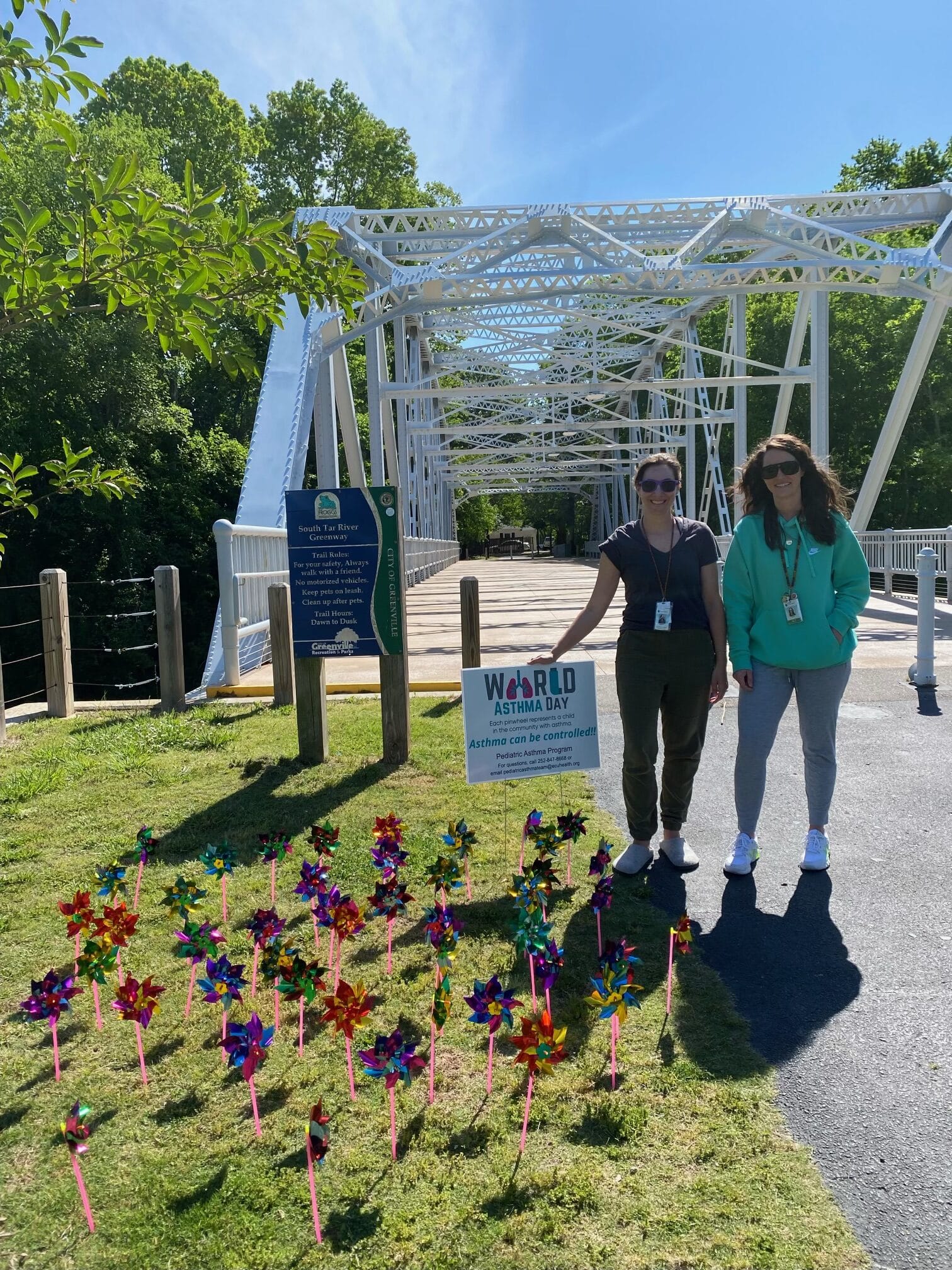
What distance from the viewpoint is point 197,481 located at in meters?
24.8

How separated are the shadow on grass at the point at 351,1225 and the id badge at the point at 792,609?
108 inches

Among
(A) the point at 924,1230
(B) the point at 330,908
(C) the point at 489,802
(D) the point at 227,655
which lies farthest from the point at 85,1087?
(D) the point at 227,655

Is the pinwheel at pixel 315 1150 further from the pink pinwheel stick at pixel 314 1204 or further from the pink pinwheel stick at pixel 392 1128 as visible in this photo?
the pink pinwheel stick at pixel 392 1128

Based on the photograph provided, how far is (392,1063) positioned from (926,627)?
6945 millimetres

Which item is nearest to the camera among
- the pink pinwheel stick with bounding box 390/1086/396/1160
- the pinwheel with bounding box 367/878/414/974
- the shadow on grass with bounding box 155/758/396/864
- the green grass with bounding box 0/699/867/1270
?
the green grass with bounding box 0/699/867/1270

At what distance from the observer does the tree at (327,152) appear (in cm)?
3612

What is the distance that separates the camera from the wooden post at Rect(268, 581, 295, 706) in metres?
6.62

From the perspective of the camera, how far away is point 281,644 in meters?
7.04

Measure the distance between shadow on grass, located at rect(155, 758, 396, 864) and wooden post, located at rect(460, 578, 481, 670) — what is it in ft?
4.27

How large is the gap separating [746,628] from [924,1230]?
2.42m

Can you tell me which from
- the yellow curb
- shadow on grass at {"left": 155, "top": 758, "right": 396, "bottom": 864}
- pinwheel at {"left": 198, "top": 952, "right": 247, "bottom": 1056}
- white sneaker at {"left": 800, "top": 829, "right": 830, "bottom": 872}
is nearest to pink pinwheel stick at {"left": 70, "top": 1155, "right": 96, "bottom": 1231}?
pinwheel at {"left": 198, "top": 952, "right": 247, "bottom": 1056}

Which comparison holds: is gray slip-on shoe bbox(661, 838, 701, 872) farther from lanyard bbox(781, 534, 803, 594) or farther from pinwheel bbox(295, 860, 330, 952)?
pinwheel bbox(295, 860, 330, 952)

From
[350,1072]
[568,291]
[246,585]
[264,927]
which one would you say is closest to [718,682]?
[264,927]

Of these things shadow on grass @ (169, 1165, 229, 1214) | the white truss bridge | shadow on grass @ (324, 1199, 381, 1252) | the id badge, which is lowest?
shadow on grass @ (324, 1199, 381, 1252)
